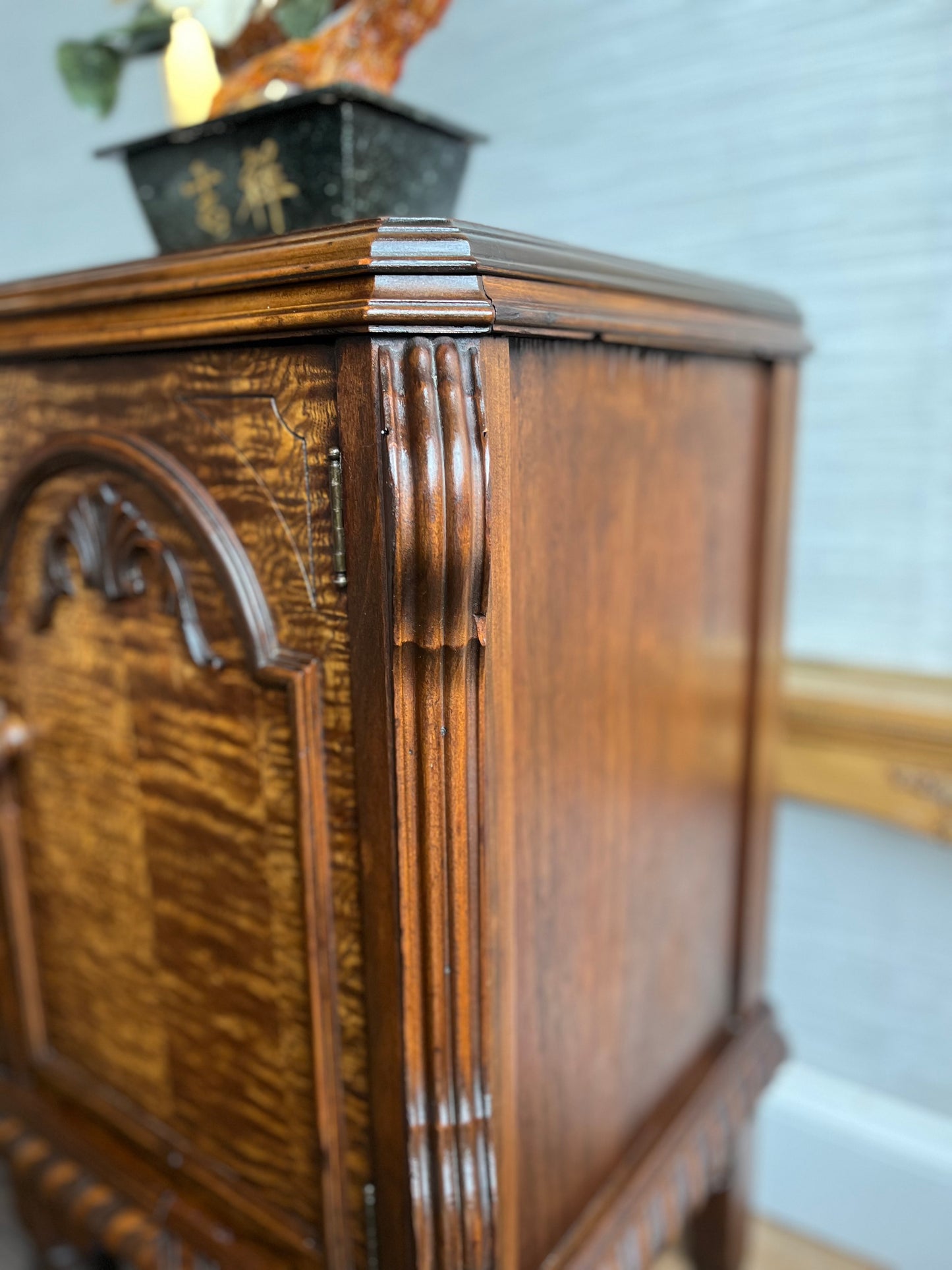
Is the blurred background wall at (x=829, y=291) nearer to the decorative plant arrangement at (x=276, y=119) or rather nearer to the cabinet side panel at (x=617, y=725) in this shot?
the cabinet side panel at (x=617, y=725)

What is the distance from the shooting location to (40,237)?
4.22ft

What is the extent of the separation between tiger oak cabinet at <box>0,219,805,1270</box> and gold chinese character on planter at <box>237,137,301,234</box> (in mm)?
99

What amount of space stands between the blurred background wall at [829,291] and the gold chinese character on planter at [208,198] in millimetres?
401

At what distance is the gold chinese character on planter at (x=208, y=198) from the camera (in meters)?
0.52

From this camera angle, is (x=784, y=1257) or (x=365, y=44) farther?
(x=784, y=1257)

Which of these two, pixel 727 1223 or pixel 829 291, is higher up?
pixel 829 291

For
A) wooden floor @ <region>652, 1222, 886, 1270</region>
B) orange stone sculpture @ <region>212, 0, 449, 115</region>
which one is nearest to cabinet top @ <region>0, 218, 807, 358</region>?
orange stone sculpture @ <region>212, 0, 449, 115</region>

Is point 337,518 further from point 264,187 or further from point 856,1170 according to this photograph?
point 856,1170

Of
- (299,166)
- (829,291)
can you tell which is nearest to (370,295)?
(299,166)

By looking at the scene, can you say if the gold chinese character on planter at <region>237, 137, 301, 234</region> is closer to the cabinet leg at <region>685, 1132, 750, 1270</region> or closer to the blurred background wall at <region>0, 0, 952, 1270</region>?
the blurred background wall at <region>0, 0, 952, 1270</region>

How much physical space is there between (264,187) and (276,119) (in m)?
0.03

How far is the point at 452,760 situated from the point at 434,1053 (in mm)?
135

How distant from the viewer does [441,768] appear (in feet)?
1.25

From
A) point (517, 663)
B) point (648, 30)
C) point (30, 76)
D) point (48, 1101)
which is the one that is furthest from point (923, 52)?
point (30, 76)
